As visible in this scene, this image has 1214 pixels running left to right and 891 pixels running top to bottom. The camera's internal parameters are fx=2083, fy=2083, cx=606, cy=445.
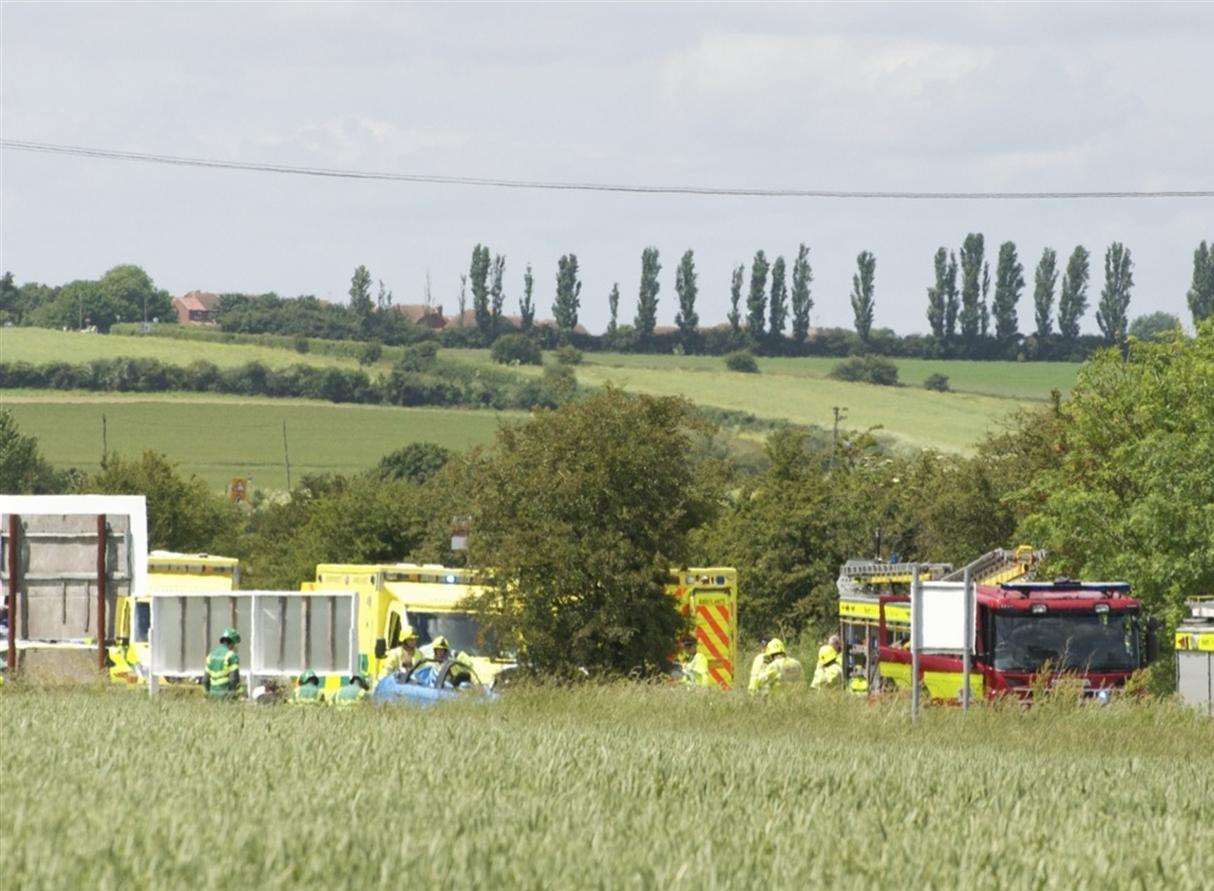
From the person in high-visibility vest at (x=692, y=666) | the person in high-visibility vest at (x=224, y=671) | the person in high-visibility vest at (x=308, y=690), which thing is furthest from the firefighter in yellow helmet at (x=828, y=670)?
the person in high-visibility vest at (x=224, y=671)

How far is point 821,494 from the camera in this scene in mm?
55719

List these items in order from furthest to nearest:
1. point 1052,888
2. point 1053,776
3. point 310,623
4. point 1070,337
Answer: point 1070,337 < point 310,623 < point 1053,776 < point 1052,888

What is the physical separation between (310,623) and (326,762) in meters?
11.2

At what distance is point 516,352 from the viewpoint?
157500 millimetres

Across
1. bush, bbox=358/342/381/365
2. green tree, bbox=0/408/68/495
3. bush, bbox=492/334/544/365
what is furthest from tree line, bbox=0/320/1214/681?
bush, bbox=492/334/544/365

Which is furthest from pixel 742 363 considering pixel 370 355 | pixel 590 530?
pixel 590 530

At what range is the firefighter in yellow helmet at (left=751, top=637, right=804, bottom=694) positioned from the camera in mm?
23842

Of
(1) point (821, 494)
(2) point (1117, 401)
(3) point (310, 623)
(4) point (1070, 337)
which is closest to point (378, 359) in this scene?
(4) point (1070, 337)

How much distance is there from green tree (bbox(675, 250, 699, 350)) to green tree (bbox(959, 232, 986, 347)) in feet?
73.8

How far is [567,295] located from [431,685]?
160 metres

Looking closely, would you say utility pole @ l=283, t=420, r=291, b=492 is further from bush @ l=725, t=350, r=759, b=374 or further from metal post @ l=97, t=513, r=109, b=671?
metal post @ l=97, t=513, r=109, b=671

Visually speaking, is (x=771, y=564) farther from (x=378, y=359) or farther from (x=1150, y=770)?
(x=378, y=359)

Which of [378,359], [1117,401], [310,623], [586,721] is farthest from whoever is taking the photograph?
[378,359]

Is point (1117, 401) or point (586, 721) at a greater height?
point (1117, 401)
